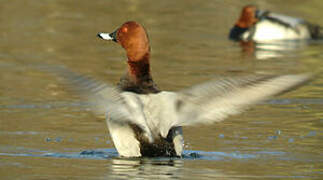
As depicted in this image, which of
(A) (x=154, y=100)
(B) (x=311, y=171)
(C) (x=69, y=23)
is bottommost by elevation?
(B) (x=311, y=171)

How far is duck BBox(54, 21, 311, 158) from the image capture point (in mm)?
7133

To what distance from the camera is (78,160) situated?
25.3 ft

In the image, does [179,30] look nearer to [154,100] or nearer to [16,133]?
[16,133]

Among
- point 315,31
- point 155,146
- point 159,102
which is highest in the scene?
point 315,31

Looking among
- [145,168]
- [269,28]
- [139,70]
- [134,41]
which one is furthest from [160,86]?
[269,28]

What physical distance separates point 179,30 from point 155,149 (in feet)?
36.6

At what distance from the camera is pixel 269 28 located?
62.8 feet

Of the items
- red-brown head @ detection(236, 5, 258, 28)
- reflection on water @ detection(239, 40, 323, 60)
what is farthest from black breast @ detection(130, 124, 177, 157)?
red-brown head @ detection(236, 5, 258, 28)

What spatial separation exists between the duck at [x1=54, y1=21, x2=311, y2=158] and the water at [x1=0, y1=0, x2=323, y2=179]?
0.19 metres

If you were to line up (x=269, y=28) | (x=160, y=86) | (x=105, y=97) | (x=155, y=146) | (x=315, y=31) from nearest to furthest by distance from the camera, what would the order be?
(x=105, y=97) → (x=155, y=146) → (x=160, y=86) → (x=315, y=31) → (x=269, y=28)

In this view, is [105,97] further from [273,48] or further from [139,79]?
[273,48]

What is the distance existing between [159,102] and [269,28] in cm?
1198

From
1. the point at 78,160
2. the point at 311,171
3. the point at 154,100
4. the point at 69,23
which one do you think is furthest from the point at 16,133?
the point at 69,23

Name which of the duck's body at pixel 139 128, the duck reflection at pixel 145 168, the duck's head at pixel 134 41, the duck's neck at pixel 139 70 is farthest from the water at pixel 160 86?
the duck's head at pixel 134 41
